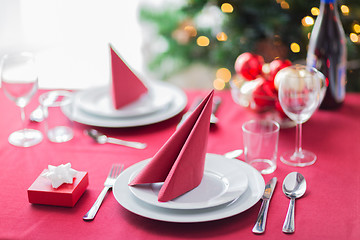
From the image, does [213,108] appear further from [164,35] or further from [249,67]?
[164,35]

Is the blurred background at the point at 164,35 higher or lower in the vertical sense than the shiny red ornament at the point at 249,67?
lower

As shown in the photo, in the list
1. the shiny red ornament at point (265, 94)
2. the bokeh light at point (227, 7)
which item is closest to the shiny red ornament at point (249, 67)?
the shiny red ornament at point (265, 94)

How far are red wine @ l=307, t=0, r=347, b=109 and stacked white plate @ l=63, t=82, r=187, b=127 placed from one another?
1.40 feet

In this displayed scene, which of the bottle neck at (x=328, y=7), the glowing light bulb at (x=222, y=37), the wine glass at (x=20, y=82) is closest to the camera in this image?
the wine glass at (x=20, y=82)

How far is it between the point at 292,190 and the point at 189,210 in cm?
24

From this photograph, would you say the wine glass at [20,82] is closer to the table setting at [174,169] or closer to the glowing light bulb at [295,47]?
the table setting at [174,169]

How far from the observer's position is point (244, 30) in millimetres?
2635

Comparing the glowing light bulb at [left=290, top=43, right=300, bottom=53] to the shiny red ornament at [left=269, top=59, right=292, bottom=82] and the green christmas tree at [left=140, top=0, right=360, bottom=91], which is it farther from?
the shiny red ornament at [left=269, top=59, right=292, bottom=82]

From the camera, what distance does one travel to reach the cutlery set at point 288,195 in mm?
906

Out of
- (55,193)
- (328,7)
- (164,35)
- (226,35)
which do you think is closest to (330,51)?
(328,7)

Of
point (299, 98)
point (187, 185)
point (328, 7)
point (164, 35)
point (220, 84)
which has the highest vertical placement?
point (328, 7)

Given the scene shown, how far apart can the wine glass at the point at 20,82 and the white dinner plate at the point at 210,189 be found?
0.40m

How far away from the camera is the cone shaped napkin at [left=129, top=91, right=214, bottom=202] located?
980 millimetres

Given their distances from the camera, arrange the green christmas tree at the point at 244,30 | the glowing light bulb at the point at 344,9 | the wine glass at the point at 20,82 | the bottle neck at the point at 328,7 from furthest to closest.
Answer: the green christmas tree at the point at 244,30 → the glowing light bulb at the point at 344,9 → the bottle neck at the point at 328,7 → the wine glass at the point at 20,82
